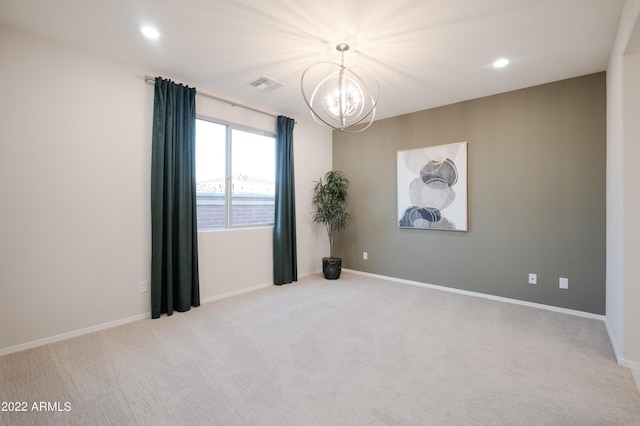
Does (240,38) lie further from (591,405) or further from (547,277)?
(547,277)

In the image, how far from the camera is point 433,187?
423 centimetres

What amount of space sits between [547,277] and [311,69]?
359 cm

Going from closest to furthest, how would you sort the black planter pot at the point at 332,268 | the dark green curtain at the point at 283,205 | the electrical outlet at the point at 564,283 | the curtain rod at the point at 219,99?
the curtain rod at the point at 219,99, the electrical outlet at the point at 564,283, the dark green curtain at the point at 283,205, the black planter pot at the point at 332,268

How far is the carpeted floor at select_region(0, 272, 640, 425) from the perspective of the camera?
1.70m

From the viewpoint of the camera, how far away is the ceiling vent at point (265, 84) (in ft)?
11.0

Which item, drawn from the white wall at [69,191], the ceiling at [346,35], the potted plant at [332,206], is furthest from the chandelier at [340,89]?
the white wall at [69,191]

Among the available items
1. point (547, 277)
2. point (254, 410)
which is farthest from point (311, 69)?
point (547, 277)

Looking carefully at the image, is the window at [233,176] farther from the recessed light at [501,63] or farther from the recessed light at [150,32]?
the recessed light at [501,63]

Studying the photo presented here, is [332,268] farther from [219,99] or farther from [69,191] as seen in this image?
[69,191]

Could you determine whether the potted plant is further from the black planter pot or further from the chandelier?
the chandelier

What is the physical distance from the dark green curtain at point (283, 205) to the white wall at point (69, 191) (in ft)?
5.75

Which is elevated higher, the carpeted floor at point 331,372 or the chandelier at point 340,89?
the chandelier at point 340,89

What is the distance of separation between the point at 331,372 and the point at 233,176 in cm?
283

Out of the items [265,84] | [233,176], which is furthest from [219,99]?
[233,176]
